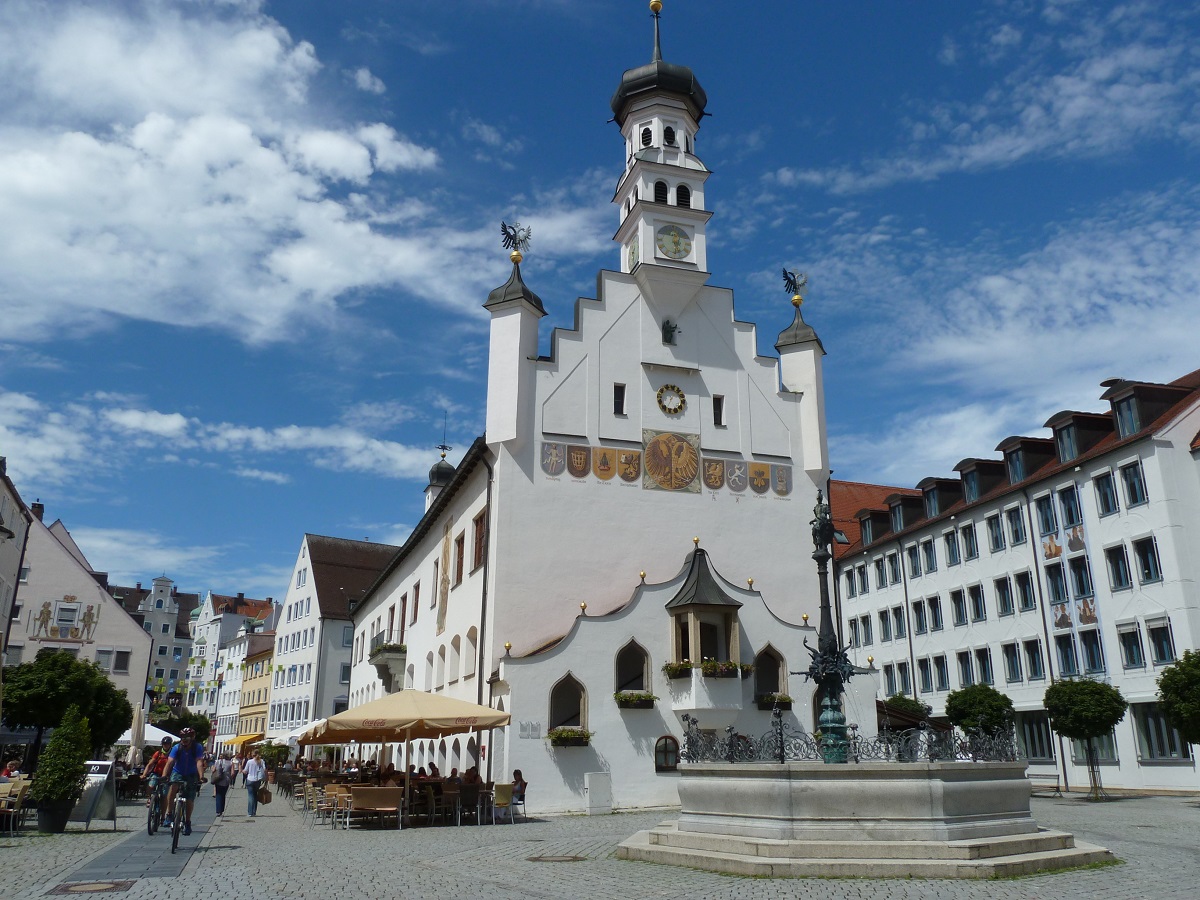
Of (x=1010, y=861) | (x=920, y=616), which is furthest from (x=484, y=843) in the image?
(x=920, y=616)

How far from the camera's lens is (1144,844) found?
50.9ft

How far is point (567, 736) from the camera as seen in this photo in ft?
81.3

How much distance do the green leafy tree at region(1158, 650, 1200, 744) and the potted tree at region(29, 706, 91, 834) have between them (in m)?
23.8

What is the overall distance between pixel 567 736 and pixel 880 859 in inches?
534

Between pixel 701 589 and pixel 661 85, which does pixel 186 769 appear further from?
pixel 661 85

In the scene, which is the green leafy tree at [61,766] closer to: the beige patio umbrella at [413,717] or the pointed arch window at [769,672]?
the beige patio umbrella at [413,717]

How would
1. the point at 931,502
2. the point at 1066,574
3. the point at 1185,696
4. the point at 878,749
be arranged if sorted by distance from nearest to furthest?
the point at 878,749
the point at 1185,696
the point at 1066,574
the point at 931,502

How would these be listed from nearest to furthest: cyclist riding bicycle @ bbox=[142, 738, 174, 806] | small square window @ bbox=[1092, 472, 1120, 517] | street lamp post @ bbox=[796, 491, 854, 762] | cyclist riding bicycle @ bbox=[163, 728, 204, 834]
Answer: street lamp post @ bbox=[796, 491, 854, 762] < cyclist riding bicycle @ bbox=[163, 728, 204, 834] < cyclist riding bicycle @ bbox=[142, 738, 174, 806] < small square window @ bbox=[1092, 472, 1120, 517]

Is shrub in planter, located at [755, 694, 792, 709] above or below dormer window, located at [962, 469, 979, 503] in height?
below

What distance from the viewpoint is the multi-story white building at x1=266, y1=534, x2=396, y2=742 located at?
6938cm

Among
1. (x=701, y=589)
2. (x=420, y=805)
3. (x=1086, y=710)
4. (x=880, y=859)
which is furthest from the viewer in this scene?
(x=1086, y=710)

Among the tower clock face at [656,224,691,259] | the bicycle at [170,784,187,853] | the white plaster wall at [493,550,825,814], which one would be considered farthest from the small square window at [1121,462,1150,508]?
the bicycle at [170,784,187,853]

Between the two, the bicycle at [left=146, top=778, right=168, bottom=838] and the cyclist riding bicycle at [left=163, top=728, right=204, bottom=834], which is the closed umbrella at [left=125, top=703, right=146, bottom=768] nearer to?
the bicycle at [left=146, top=778, right=168, bottom=838]

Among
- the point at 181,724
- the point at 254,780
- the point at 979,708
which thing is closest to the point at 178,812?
the point at 254,780
